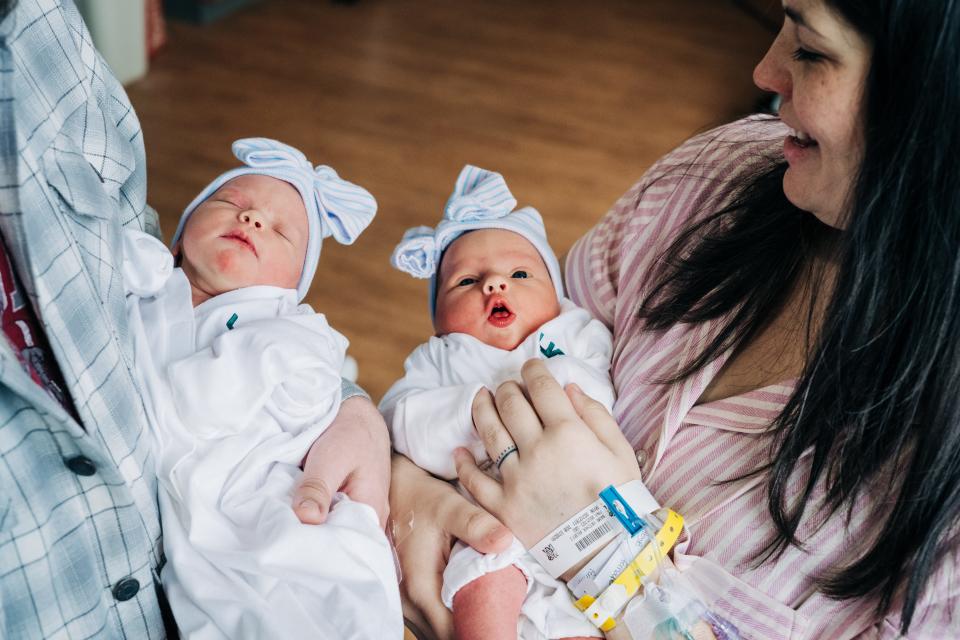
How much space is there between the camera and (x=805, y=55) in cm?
102

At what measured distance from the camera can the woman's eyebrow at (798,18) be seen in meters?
0.98

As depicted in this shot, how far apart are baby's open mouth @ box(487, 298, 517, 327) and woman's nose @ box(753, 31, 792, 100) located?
541mm

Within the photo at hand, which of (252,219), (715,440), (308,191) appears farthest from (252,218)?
(715,440)

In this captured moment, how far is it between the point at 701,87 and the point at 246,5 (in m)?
2.18

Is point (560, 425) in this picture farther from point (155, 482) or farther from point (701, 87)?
point (701, 87)

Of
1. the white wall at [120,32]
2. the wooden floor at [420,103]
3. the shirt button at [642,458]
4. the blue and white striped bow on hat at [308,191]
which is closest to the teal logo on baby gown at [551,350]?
the shirt button at [642,458]

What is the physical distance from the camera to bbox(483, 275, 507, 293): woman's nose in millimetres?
1490

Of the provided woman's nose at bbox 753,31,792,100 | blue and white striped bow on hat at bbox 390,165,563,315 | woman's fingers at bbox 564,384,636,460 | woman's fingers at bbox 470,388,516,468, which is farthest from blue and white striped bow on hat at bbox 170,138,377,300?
woman's nose at bbox 753,31,792,100

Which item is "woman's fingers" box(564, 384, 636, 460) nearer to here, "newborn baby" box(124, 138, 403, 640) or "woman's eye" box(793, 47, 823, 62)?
"newborn baby" box(124, 138, 403, 640)

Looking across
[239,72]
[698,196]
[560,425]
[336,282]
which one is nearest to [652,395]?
[560,425]

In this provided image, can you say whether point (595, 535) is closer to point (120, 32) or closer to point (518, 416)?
point (518, 416)

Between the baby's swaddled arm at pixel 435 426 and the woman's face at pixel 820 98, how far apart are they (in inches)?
20.7

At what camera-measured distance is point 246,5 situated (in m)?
4.52

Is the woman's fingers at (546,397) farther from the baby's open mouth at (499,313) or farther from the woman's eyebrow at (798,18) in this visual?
the woman's eyebrow at (798,18)
